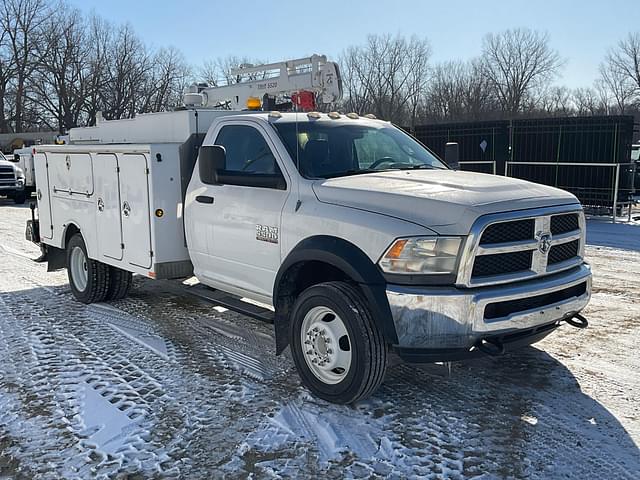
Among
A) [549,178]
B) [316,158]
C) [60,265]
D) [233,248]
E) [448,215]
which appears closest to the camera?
[448,215]

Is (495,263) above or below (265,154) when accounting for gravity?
below

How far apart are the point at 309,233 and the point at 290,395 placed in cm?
121

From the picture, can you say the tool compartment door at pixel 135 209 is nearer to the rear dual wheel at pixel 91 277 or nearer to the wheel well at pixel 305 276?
the rear dual wheel at pixel 91 277

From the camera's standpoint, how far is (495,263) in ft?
13.0

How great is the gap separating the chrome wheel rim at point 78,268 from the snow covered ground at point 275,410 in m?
1.18

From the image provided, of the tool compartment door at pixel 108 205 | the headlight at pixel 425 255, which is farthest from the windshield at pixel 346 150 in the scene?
the tool compartment door at pixel 108 205

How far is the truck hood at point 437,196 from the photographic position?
3.86m

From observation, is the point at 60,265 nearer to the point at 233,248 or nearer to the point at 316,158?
the point at 233,248

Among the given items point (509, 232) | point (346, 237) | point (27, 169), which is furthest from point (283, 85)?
point (27, 169)

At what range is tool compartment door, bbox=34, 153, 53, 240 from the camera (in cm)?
818

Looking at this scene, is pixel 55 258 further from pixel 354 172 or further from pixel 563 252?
pixel 563 252

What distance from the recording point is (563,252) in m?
4.41

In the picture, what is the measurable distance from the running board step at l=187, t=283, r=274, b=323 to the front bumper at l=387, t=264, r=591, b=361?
146cm

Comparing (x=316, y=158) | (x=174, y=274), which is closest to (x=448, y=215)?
(x=316, y=158)
